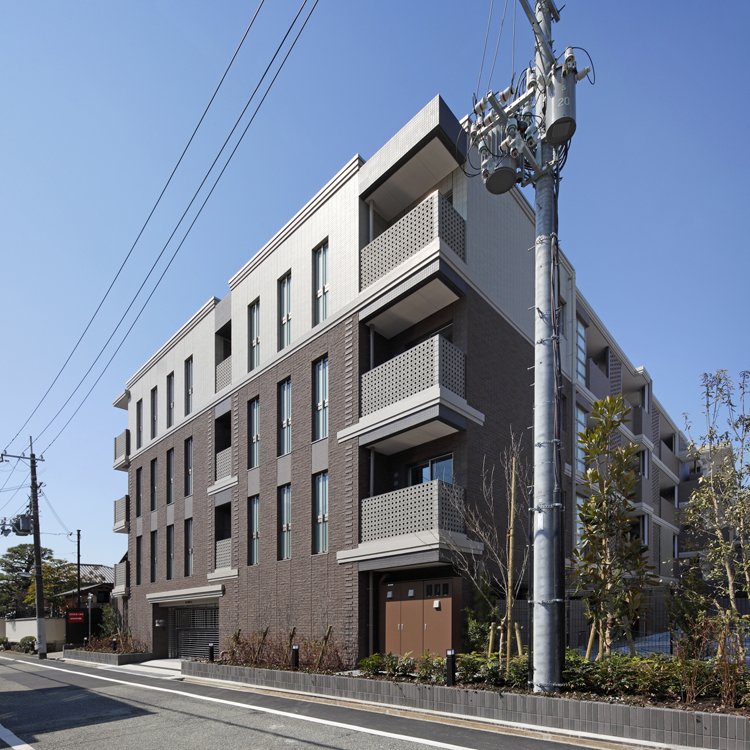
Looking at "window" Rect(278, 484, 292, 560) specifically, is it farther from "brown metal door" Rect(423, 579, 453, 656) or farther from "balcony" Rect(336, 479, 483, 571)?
"brown metal door" Rect(423, 579, 453, 656)

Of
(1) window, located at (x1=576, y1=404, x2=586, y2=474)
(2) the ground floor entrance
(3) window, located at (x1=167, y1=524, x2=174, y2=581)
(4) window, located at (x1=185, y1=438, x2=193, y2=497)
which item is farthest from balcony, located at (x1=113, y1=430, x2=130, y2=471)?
(1) window, located at (x1=576, y1=404, x2=586, y2=474)

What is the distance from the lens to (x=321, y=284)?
2242 cm

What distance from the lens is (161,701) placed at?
15023 millimetres

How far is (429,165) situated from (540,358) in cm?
957

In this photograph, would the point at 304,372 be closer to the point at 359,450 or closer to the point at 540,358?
the point at 359,450

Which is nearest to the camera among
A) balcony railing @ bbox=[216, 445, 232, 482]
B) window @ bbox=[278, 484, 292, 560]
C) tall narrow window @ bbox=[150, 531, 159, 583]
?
window @ bbox=[278, 484, 292, 560]

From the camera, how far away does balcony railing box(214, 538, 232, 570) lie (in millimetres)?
25578

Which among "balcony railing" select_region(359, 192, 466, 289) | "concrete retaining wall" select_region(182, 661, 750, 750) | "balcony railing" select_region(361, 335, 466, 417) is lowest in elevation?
"concrete retaining wall" select_region(182, 661, 750, 750)

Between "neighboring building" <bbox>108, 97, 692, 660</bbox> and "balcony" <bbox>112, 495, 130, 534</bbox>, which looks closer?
"neighboring building" <bbox>108, 97, 692, 660</bbox>

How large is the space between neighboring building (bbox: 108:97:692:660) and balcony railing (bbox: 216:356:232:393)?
90mm

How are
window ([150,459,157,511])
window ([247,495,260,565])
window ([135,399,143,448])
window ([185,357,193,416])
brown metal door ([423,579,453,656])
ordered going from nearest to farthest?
brown metal door ([423,579,453,656]), window ([247,495,260,565]), window ([185,357,193,416]), window ([150,459,157,511]), window ([135,399,143,448])

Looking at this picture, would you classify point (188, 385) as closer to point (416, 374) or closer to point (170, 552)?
point (170, 552)

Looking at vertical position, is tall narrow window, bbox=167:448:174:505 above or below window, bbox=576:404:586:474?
below

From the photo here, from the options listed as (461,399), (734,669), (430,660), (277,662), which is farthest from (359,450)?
(734,669)
